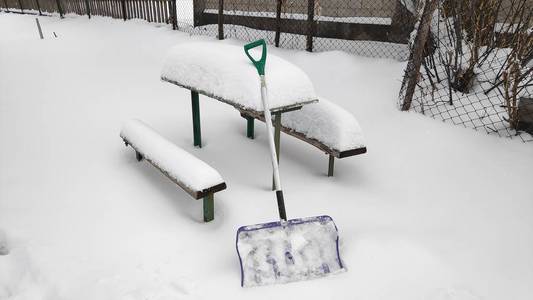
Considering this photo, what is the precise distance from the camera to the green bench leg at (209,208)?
289 centimetres

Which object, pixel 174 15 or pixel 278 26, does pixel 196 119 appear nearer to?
pixel 278 26

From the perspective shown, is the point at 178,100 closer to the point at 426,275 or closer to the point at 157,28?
the point at 426,275

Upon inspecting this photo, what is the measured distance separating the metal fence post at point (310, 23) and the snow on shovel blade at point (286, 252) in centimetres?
469

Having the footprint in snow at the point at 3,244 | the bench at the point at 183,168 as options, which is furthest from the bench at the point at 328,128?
the footprint in snow at the point at 3,244

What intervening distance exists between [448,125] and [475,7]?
4.81 ft

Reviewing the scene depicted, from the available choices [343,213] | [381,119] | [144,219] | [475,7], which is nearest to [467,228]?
[343,213]

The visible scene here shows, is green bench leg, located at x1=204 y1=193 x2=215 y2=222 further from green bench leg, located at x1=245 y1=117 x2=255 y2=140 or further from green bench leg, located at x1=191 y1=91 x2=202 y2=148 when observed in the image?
green bench leg, located at x1=245 y1=117 x2=255 y2=140

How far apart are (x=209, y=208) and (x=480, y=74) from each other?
378 centimetres

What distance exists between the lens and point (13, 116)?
508cm

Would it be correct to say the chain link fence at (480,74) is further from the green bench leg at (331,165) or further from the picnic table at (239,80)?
the picnic table at (239,80)

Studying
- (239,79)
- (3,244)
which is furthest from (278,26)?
(3,244)

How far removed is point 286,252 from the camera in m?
2.49

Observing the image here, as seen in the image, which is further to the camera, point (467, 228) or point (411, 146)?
point (411, 146)

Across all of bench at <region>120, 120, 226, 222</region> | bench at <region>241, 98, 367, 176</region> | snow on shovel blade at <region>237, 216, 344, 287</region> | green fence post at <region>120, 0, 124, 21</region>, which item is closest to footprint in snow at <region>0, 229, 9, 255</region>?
bench at <region>120, 120, 226, 222</region>
